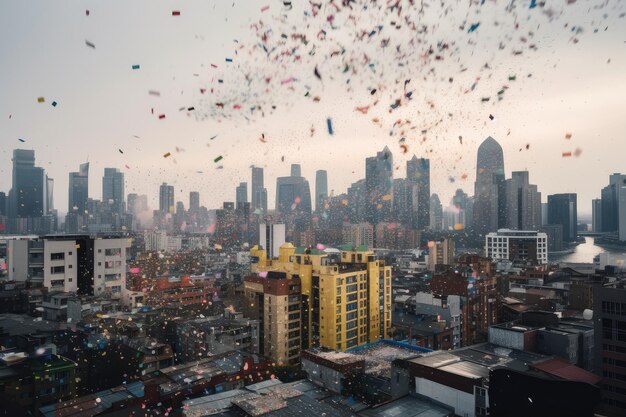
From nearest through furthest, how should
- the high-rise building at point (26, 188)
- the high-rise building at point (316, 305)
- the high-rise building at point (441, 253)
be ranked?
the high-rise building at point (316, 305) < the high-rise building at point (441, 253) < the high-rise building at point (26, 188)

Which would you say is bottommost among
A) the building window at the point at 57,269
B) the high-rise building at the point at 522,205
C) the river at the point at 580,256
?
the river at the point at 580,256

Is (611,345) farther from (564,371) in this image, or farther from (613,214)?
(613,214)

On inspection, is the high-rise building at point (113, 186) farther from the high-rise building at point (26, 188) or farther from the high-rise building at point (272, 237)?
the high-rise building at point (272, 237)

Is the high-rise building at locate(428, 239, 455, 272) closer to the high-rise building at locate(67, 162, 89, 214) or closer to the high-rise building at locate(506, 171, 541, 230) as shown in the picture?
the high-rise building at locate(506, 171, 541, 230)

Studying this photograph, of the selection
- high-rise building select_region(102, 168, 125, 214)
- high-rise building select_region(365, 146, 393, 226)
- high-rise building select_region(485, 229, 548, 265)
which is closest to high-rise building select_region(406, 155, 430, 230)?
high-rise building select_region(365, 146, 393, 226)

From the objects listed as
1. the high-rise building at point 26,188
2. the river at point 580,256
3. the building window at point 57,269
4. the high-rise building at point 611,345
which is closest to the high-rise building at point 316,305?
the high-rise building at point 611,345

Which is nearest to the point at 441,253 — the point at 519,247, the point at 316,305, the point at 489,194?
the point at 519,247
